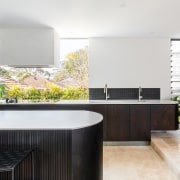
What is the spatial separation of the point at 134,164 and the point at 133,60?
8.65 ft

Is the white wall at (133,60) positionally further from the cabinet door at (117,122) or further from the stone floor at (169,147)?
the stone floor at (169,147)

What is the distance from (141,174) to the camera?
3.33 metres

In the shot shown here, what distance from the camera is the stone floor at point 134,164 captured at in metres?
3.27

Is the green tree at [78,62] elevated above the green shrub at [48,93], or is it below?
above

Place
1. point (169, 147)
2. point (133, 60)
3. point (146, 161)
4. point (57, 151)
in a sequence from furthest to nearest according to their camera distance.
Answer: point (133, 60) < point (169, 147) < point (146, 161) < point (57, 151)

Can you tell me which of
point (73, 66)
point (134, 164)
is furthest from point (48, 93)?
point (134, 164)

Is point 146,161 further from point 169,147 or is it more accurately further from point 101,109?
point 101,109

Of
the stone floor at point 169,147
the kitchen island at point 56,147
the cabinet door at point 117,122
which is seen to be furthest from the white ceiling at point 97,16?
the stone floor at point 169,147

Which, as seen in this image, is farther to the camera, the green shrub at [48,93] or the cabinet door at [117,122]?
the green shrub at [48,93]

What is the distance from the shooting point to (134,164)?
3.77 metres

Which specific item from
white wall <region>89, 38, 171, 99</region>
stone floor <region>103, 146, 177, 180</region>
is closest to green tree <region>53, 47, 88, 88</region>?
white wall <region>89, 38, 171, 99</region>

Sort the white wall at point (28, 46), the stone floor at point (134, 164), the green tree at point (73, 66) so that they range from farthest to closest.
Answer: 1. the green tree at point (73, 66)
2. the white wall at point (28, 46)
3. the stone floor at point (134, 164)

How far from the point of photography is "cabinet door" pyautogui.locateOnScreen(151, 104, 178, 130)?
16.0 feet

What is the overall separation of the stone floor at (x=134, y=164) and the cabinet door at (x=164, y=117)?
1.75ft
